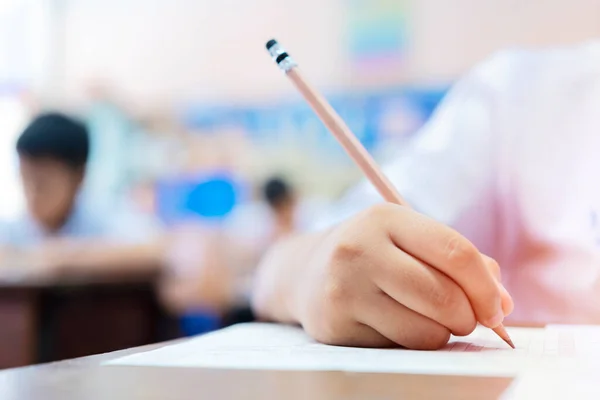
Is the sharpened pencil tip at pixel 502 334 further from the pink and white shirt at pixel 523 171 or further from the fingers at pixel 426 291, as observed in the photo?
the pink and white shirt at pixel 523 171

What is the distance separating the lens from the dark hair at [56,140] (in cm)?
208

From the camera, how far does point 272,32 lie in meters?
3.26

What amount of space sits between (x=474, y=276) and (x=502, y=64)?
1.48ft

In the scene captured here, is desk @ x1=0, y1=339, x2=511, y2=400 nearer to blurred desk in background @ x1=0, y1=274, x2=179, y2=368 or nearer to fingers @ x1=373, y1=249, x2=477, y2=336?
fingers @ x1=373, y1=249, x2=477, y2=336

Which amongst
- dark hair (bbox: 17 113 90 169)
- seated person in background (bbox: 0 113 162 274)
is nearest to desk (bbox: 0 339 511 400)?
seated person in background (bbox: 0 113 162 274)

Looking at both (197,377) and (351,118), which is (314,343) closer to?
(197,377)

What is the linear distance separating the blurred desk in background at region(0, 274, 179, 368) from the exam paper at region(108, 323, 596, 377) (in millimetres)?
873

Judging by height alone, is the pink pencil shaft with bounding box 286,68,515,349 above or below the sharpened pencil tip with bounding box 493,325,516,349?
above

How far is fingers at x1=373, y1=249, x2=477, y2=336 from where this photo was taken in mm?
391

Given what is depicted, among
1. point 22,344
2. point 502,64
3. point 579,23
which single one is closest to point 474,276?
point 502,64

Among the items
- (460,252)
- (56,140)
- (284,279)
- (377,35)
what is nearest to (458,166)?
(284,279)

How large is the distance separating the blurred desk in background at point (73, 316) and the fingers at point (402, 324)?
0.92 meters

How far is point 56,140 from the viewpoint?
212cm

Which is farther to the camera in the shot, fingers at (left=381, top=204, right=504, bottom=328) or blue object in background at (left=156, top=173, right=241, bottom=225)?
blue object in background at (left=156, top=173, right=241, bottom=225)
